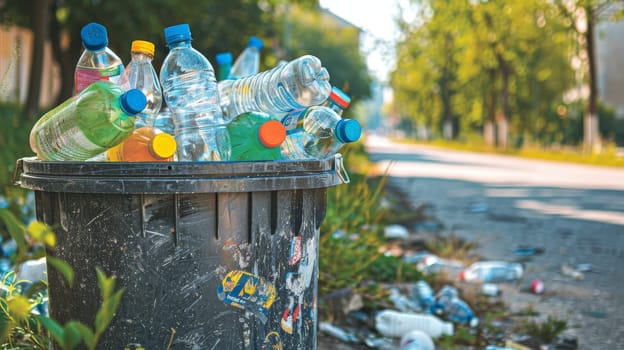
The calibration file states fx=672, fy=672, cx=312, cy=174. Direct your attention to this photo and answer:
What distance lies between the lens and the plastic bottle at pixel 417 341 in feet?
10.1

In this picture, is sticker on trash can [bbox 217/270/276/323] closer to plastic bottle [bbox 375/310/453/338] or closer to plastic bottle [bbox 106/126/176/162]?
plastic bottle [bbox 106/126/176/162]

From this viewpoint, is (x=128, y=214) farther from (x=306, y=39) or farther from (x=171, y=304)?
(x=306, y=39)

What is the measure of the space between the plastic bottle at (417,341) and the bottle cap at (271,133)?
4.85 feet

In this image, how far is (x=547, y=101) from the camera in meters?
35.8

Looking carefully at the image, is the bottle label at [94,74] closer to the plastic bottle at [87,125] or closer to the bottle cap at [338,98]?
the plastic bottle at [87,125]

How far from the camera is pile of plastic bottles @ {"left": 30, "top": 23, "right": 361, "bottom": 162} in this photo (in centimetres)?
196

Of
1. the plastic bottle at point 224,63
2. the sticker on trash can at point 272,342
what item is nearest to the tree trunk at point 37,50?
the plastic bottle at point 224,63

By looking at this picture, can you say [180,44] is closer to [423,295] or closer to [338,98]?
[338,98]

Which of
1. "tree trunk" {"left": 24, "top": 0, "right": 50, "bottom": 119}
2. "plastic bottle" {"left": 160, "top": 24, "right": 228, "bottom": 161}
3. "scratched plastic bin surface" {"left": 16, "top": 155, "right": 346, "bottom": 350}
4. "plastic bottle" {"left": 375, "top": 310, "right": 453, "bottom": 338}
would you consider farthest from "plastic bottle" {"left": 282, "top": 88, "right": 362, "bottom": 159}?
"tree trunk" {"left": 24, "top": 0, "right": 50, "bottom": 119}

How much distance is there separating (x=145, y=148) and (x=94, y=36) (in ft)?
1.24

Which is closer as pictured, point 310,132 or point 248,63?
point 310,132

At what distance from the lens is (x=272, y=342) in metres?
1.95

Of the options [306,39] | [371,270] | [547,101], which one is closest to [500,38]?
[547,101]

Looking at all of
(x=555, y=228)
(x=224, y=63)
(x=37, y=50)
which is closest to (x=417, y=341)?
(x=224, y=63)
